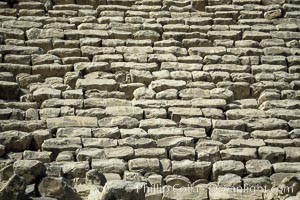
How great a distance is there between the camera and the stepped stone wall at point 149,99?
3.49 meters

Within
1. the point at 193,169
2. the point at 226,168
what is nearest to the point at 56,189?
the point at 193,169

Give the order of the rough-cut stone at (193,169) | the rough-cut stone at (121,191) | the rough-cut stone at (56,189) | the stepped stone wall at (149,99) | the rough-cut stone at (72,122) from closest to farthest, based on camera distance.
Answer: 1. the rough-cut stone at (121,191)
2. the rough-cut stone at (56,189)
3. the stepped stone wall at (149,99)
4. the rough-cut stone at (193,169)
5. the rough-cut stone at (72,122)

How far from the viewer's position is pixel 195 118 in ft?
13.3

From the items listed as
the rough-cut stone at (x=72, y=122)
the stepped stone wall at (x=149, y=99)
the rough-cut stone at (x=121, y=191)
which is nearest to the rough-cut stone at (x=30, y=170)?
the stepped stone wall at (x=149, y=99)

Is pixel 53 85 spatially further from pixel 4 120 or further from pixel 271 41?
pixel 271 41

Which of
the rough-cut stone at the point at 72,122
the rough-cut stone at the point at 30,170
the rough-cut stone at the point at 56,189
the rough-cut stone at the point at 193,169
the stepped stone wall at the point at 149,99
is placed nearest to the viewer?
the rough-cut stone at the point at 56,189

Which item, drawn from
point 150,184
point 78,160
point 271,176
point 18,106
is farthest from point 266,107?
point 18,106

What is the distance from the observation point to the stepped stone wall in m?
3.49

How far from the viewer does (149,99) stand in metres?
4.20

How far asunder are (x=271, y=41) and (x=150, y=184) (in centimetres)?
205

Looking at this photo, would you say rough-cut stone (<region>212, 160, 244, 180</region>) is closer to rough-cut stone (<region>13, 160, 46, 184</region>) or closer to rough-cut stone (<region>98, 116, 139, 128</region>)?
rough-cut stone (<region>98, 116, 139, 128</region>)

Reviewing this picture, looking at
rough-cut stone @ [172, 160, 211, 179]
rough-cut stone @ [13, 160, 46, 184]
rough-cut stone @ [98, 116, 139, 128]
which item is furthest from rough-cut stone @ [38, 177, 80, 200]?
rough-cut stone @ [98, 116, 139, 128]

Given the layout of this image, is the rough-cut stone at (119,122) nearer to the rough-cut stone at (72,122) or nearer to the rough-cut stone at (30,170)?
the rough-cut stone at (72,122)

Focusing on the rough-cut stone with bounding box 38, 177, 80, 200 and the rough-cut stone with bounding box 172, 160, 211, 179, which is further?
the rough-cut stone with bounding box 172, 160, 211, 179
